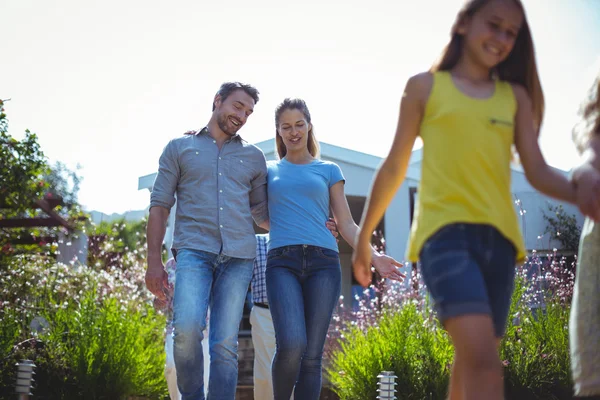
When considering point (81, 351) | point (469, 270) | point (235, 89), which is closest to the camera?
point (469, 270)

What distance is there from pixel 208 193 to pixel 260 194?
0.38 metres

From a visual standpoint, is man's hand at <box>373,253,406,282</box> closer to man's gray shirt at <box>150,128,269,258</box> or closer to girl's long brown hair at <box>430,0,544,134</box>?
man's gray shirt at <box>150,128,269,258</box>

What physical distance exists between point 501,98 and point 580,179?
371 millimetres

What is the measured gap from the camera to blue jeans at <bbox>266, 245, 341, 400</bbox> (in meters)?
3.79

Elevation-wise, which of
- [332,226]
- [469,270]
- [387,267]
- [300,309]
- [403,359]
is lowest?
[469,270]

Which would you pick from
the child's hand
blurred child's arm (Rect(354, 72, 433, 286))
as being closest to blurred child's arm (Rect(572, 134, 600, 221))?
the child's hand

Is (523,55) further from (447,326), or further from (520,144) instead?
(447,326)

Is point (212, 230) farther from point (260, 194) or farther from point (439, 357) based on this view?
point (439, 357)

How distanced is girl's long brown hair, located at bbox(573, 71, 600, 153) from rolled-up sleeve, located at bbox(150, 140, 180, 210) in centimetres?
207

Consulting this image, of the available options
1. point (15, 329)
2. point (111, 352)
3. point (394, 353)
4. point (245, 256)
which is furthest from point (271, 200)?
point (15, 329)

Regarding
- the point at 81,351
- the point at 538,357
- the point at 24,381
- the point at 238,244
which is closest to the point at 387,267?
the point at 238,244

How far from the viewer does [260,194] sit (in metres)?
4.16

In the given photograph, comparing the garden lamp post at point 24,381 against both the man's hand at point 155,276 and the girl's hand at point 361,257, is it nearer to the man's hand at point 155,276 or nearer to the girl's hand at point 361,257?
the man's hand at point 155,276

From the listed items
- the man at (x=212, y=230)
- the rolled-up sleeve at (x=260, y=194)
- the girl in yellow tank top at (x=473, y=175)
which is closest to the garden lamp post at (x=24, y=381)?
the man at (x=212, y=230)
